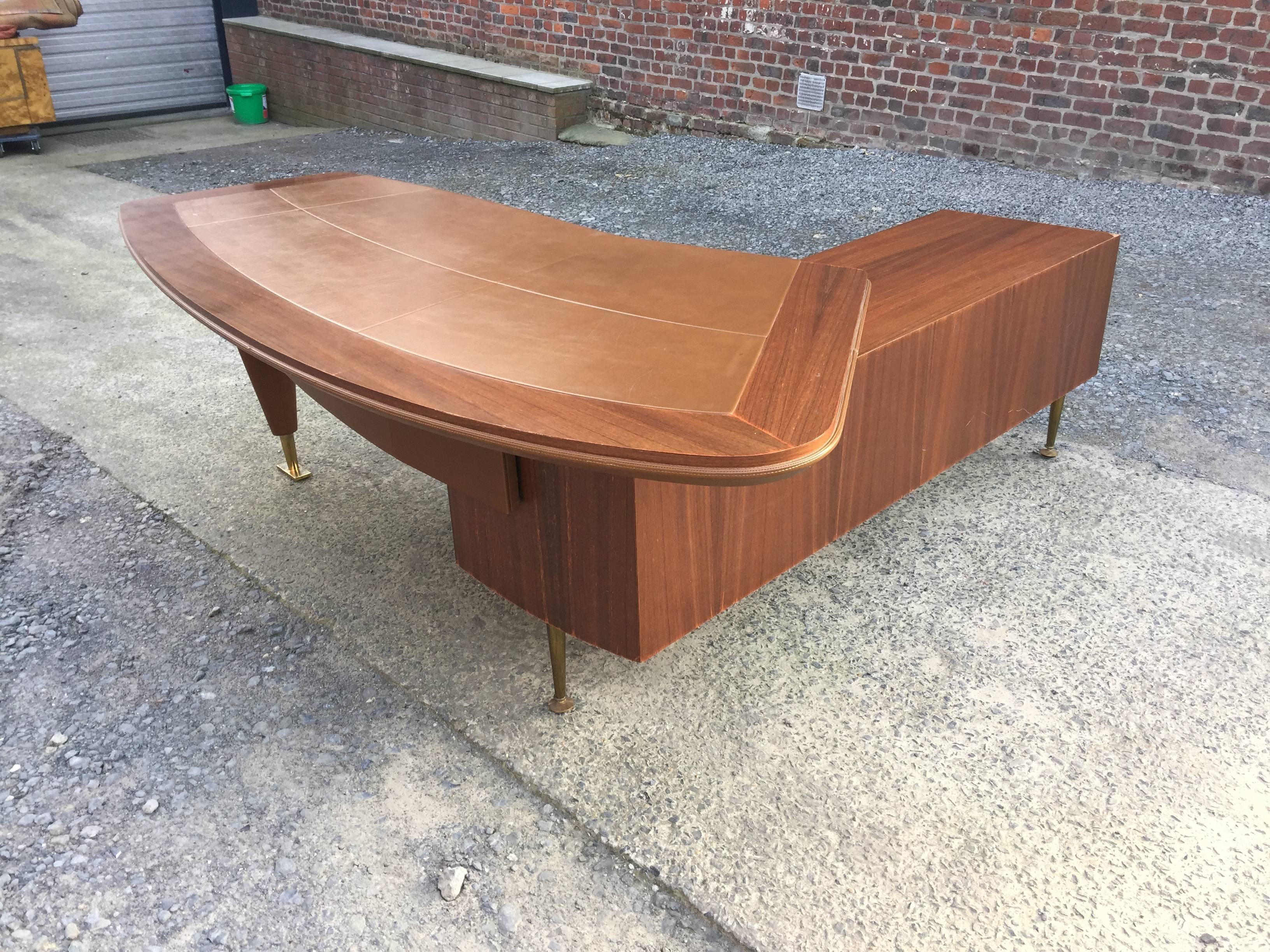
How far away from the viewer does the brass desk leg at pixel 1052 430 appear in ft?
8.87

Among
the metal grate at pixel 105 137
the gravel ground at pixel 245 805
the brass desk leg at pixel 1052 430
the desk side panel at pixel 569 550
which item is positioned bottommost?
the gravel ground at pixel 245 805

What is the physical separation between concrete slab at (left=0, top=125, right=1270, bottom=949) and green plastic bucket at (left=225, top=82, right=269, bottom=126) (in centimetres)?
605

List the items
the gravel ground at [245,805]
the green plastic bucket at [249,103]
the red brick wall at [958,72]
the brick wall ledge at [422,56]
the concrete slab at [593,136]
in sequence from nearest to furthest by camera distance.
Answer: the gravel ground at [245,805] → the red brick wall at [958,72] → the concrete slab at [593,136] → the brick wall ledge at [422,56] → the green plastic bucket at [249,103]

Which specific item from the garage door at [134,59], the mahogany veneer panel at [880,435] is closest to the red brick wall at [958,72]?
the mahogany veneer panel at [880,435]

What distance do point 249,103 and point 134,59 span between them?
101 cm

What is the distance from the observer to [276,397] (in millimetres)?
2508

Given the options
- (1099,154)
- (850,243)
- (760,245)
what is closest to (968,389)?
(850,243)

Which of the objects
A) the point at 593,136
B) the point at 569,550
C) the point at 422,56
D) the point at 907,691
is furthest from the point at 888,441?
the point at 422,56

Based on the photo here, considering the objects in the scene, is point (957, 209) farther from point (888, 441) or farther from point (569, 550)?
point (569, 550)

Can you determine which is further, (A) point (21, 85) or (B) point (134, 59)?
(B) point (134, 59)

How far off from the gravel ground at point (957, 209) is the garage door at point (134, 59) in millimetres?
1912

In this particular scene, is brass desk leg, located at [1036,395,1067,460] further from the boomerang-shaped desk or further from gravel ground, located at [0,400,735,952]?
gravel ground, located at [0,400,735,952]

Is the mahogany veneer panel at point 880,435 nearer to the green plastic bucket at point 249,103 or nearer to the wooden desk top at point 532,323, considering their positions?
the wooden desk top at point 532,323

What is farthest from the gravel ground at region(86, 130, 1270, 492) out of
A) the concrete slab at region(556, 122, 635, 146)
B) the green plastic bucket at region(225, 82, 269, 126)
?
the green plastic bucket at region(225, 82, 269, 126)
